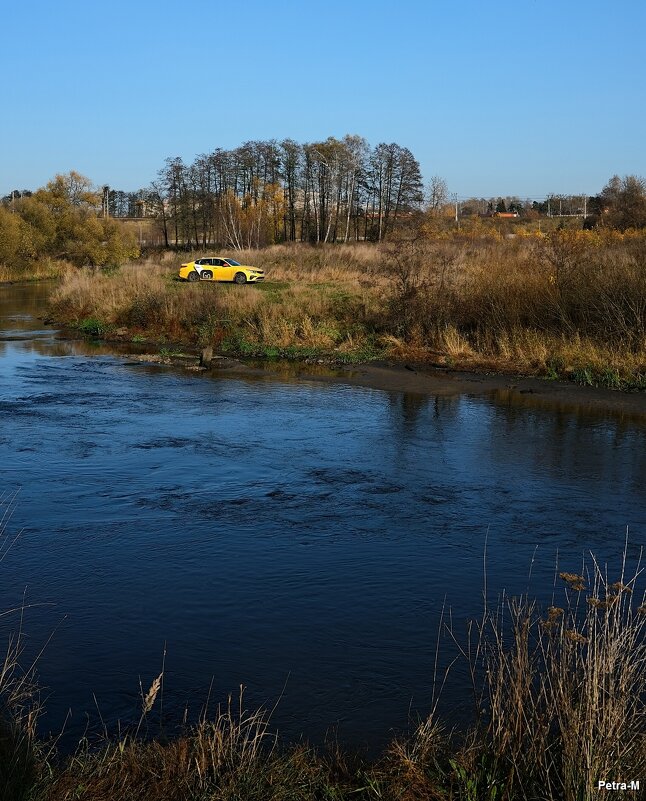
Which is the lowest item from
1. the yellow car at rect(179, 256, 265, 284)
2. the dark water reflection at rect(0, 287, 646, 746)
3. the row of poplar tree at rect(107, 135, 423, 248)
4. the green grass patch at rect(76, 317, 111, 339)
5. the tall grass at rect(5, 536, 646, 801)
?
the dark water reflection at rect(0, 287, 646, 746)

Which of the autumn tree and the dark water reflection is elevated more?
the autumn tree

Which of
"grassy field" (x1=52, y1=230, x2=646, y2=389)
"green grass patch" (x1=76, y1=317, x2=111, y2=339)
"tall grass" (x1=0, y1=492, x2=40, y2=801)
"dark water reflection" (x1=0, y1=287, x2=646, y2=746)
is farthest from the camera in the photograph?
"green grass patch" (x1=76, y1=317, x2=111, y2=339)

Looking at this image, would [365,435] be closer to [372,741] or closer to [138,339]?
[372,741]

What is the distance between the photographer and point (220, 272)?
152 feet

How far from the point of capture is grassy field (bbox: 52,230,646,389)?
23.2 meters

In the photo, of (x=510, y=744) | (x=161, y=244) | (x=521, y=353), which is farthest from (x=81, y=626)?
(x=161, y=244)

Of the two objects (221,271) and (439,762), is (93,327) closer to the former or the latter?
(221,271)

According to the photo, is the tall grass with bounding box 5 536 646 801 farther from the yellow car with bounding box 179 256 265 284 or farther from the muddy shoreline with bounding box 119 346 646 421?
the yellow car with bounding box 179 256 265 284

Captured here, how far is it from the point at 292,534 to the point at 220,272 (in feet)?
119

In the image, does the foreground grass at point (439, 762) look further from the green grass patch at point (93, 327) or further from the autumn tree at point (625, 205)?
the autumn tree at point (625, 205)

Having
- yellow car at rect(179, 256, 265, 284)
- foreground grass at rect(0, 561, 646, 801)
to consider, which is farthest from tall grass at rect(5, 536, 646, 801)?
yellow car at rect(179, 256, 265, 284)

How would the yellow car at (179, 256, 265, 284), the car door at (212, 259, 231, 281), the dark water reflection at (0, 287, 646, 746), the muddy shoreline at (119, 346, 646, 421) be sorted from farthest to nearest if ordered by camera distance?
the car door at (212, 259, 231, 281) < the yellow car at (179, 256, 265, 284) < the muddy shoreline at (119, 346, 646, 421) < the dark water reflection at (0, 287, 646, 746)

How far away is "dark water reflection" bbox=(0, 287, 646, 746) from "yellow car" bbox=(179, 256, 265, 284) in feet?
84.5

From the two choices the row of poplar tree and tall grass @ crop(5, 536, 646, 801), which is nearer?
tall grass @ crop(5, 536, 646, 801)
